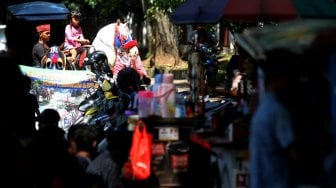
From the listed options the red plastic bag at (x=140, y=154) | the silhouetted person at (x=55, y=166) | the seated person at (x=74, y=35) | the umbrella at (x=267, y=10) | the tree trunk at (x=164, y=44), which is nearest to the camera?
the silhouetted person at (x=55, y=166)

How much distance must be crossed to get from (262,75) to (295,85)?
0.67 metres

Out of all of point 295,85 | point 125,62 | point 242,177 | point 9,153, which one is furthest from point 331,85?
point 125,62

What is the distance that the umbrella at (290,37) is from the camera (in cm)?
555

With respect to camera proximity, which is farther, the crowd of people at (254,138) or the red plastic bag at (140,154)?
the red plastic bag at (140,154)

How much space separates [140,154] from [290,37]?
7.58 feet

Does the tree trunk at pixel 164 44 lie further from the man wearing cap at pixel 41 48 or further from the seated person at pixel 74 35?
the man wearing cap at pixel 41 48

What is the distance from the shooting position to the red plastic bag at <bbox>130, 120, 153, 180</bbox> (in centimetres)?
760

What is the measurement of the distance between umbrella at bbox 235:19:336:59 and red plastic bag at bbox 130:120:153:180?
1.68 meters

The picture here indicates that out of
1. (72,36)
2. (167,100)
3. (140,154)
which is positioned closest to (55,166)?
(140,154)

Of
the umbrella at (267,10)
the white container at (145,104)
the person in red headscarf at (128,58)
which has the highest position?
the umbrella at (267,10)

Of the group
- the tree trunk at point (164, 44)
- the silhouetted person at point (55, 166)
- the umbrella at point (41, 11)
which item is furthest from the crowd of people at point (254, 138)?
the tree trunk at point (164, 44)

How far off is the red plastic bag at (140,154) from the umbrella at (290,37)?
1.68 m

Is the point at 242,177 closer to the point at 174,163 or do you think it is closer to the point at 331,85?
the point at 174,163

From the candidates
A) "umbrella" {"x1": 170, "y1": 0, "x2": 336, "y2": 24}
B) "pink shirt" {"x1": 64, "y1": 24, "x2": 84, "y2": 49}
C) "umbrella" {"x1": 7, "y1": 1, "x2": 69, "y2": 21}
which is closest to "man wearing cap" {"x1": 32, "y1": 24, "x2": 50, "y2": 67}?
"pink shirt" {"x1": 64, "y1": 24, "x2": 84, "y2": 49}
